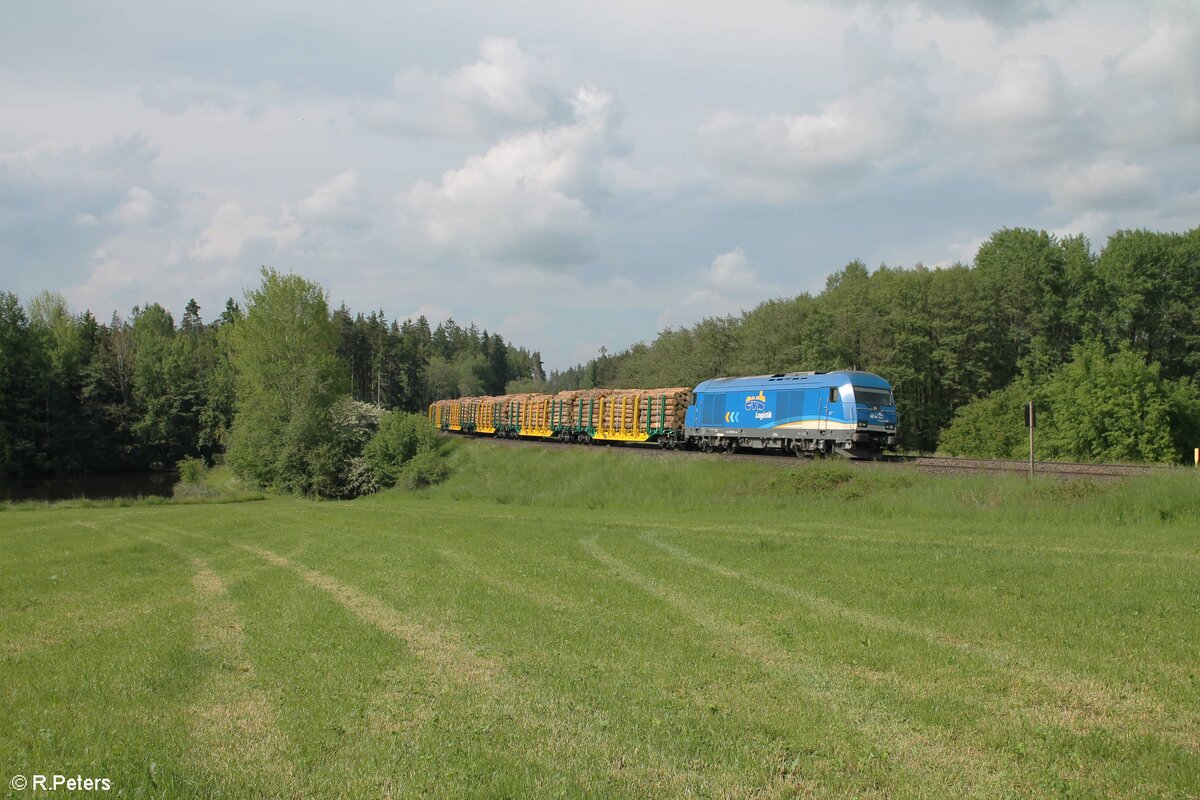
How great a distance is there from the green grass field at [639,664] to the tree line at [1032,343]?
30.4m

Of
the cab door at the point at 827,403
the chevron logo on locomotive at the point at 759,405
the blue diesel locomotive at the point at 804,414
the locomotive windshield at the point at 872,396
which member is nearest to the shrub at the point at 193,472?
the blue diesel locomotive at the point at 804,414

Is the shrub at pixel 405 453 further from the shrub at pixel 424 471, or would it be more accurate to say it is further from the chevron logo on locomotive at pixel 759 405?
the chevron logo on locomotive at pixel 759 405

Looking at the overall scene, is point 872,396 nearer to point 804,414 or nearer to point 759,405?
point 804,414

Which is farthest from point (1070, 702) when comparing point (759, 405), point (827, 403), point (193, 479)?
point (193, 479)

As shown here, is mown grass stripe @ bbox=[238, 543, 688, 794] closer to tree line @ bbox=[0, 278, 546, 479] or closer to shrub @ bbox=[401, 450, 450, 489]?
shrub @ bbox=[401, 450, 450, 489]

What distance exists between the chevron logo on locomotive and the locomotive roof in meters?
0.46

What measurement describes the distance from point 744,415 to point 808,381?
4928 mm

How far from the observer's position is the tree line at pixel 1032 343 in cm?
4569

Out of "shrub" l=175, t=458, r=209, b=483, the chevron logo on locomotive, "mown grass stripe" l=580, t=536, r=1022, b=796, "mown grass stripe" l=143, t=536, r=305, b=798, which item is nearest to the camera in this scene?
"mown grass stripe" l=580, t=536, r=1022, b=796

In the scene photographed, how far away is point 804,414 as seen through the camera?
115 ft

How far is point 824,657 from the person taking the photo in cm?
858

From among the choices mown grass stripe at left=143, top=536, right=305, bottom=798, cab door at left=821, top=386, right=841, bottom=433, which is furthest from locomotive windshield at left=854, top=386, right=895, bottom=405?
mown grass stripe at left=143, top=536, right=305, bottom=798

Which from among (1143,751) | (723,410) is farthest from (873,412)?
(1143,751)

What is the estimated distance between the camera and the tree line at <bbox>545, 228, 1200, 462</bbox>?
4569 cm
